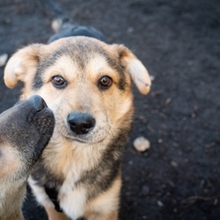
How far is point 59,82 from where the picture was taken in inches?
101

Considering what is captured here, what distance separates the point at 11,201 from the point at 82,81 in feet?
3.16

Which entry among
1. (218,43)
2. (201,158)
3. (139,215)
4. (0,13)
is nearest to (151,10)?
(218,43)

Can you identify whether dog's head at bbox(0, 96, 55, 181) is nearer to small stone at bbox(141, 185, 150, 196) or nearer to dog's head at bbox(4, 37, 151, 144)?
dog's head at bbox(4, 37, 151, 144)

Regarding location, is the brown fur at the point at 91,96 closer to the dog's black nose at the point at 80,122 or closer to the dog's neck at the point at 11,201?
the dog's black nose at the point at 80,122

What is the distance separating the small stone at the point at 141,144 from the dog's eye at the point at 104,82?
1.40 metres

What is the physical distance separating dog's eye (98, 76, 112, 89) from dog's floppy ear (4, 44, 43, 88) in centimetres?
55

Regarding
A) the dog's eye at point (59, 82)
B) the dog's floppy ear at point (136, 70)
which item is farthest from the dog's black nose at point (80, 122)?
the dog's floppy ear at point (136, 70)

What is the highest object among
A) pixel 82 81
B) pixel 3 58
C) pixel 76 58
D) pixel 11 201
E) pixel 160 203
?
pixel 76 58

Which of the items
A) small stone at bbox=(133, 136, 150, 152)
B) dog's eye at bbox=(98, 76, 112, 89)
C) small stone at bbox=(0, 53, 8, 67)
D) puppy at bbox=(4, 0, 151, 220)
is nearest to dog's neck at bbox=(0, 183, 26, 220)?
puppy at bbox=(4, 0, 151, 220)

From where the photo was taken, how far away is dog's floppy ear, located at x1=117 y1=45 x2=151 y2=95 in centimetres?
276

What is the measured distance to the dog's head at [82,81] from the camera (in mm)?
2318

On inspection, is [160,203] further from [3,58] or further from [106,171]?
[3,58]

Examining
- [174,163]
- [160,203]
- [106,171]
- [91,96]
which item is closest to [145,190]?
[160,203]

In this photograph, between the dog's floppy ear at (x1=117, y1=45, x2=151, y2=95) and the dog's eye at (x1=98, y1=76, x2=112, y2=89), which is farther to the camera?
the dog's floppy ear at (x1=117, y1=45, x2=151, y2=95)
